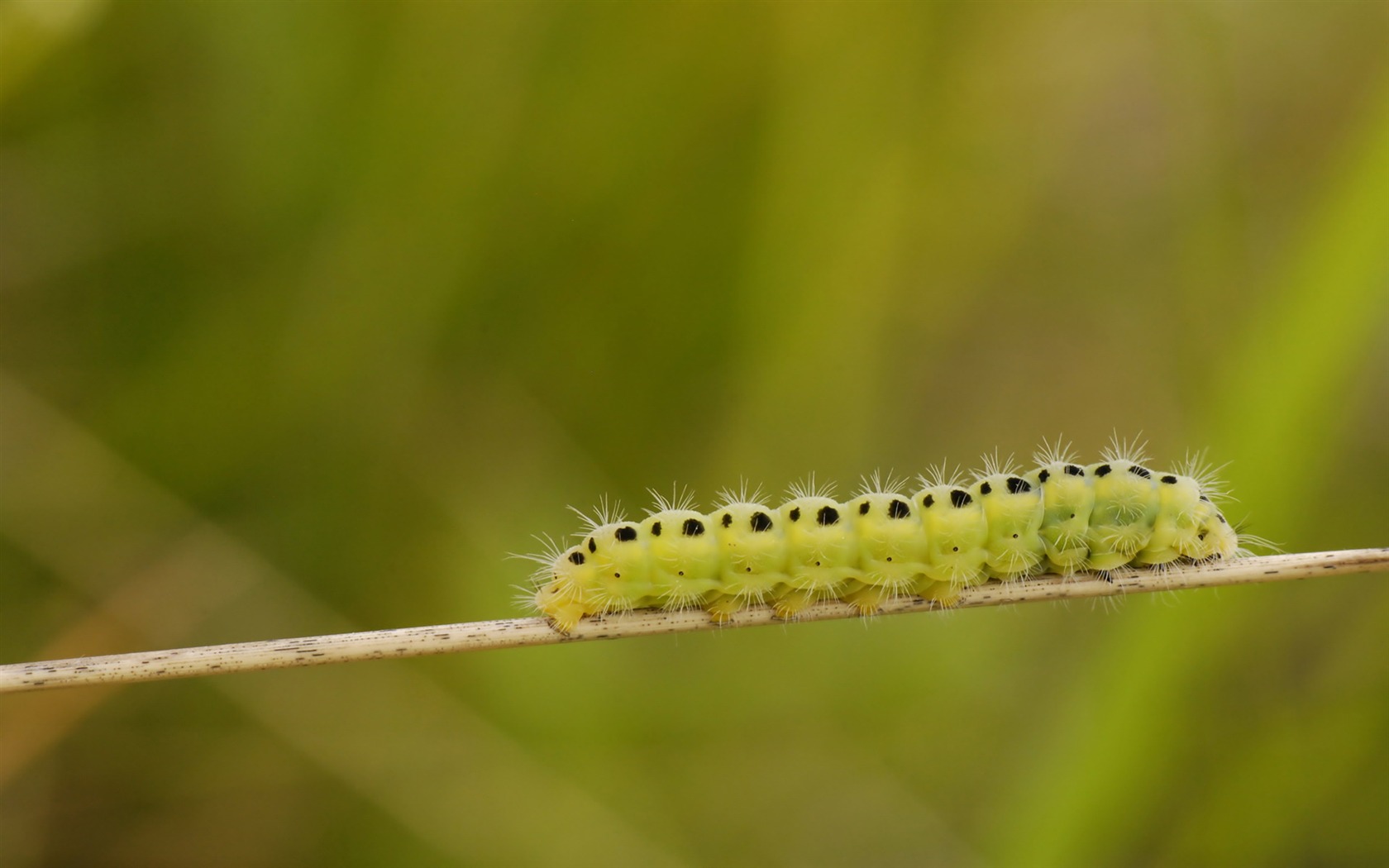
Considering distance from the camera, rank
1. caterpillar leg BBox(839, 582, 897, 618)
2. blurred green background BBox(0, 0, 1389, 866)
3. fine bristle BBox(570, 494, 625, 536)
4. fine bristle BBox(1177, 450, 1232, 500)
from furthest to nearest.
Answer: fine bristle BBox(570, 494, 625, 536) < blurred green background BBox(0, 0, 1389, 866) < fine bristle BBox(1177, 450, 1232, 500) < caterpillar leg BBox(839, 582, 897, 618)

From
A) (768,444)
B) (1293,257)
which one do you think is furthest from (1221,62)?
(768,444)

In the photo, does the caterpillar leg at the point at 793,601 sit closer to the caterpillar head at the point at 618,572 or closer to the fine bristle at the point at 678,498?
the caterpillar head at the point at 618,572

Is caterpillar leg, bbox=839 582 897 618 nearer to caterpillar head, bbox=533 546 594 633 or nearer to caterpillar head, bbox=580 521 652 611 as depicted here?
caterpillar head, bbox=580 521 652 611

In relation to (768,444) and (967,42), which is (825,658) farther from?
(967,42)

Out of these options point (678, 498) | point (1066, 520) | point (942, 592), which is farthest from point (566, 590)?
point (1066, 520)

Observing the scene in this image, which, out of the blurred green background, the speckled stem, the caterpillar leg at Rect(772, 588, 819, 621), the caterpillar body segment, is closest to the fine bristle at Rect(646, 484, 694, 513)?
the blurred green background

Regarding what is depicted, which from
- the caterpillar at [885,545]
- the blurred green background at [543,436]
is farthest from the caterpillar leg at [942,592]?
the blurred green background at [543,436]
